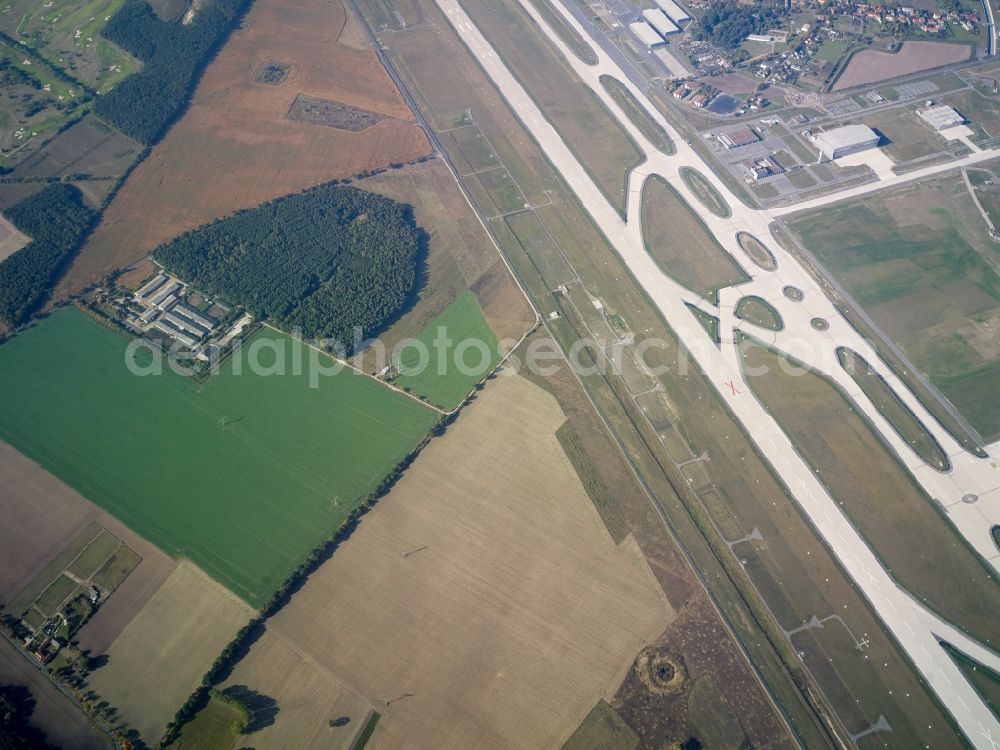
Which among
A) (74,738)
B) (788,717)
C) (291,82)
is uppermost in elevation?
(291,82)

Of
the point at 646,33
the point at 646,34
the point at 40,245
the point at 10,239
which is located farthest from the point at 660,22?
the point at 10,239

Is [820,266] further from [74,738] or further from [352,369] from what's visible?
[74,738]

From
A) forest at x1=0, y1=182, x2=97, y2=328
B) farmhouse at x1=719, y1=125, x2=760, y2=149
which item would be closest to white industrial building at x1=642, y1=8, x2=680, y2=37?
farmhouse at x1=719, y1=125, x2=760, y2=149

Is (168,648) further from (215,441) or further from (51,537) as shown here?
(215,441)

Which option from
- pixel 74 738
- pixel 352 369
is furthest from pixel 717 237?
pixel 74 738

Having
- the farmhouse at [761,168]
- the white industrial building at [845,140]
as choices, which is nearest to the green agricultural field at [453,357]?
the farmhouse at [761,168]

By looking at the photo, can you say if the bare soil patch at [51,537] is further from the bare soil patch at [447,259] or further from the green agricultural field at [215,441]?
the bare soil patch at [447,259]
